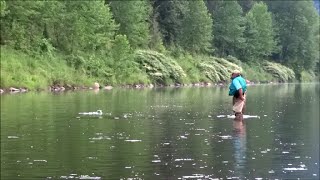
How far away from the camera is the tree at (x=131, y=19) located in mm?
68875

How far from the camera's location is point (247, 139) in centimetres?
1880

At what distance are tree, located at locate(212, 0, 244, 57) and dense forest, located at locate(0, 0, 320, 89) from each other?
0.46 feet

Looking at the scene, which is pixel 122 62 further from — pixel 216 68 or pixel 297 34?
pixel 297 34

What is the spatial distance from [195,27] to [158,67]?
1861 cm

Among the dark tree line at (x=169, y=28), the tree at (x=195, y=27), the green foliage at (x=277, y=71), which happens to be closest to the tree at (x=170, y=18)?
the dark tree line at (x=169, y=28)

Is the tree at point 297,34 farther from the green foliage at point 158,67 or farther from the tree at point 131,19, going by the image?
the green foliage at point 158,67

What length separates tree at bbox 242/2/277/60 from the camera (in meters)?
98.7

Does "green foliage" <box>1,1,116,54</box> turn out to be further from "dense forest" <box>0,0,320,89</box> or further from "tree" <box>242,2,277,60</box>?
"tree" <box>242,2,277,60</box>

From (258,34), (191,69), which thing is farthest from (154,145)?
(258,34)

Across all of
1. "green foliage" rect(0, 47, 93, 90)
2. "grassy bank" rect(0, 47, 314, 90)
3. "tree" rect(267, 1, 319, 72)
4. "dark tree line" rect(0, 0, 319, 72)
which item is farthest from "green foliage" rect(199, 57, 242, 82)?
"tree" rect(267, 1, 319, 72)

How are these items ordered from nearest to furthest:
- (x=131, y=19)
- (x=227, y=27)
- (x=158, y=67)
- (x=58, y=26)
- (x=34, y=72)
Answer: (x=34, y=72), (x=58, y=26), (x=158, y=67), (x=131, y=19), (x=227, y=27)

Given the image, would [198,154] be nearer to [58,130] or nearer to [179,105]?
[58,130]

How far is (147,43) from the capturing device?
7344cm

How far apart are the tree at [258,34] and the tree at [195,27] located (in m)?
16.3
